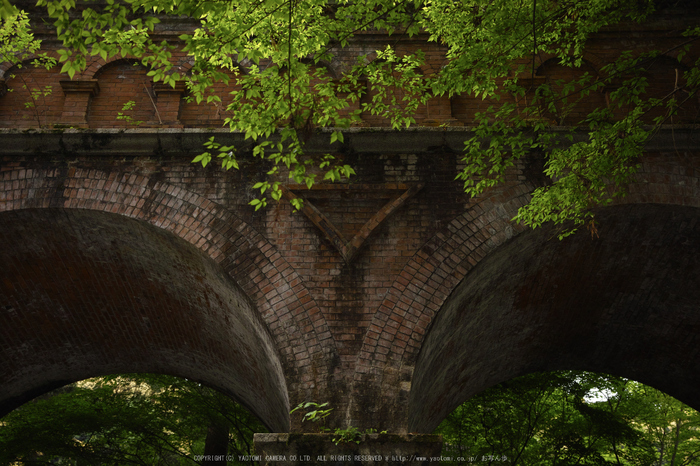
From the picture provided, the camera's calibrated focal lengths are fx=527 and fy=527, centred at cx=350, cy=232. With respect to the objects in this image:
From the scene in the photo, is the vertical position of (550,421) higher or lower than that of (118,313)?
lower

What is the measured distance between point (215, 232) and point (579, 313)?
17.7ft

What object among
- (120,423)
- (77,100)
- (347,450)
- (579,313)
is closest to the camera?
(347,450)

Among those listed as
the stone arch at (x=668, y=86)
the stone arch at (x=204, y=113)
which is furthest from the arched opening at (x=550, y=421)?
the stone arch at (x=204, y=113)

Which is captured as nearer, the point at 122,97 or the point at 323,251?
the point at 323,251

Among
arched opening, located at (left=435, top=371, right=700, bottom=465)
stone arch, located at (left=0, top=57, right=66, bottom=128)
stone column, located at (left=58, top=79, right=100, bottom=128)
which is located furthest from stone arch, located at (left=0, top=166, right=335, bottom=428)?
arched opening, located at (left=435, top=371, right=700, bottom=465)

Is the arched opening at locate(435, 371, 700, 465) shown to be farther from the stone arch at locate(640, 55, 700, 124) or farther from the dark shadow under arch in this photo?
the stone arch at locate(640, 55, 700, 124)

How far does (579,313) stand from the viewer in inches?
306

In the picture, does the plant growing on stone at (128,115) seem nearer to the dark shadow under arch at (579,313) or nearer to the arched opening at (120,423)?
the dark shadow under arch at (579,313)

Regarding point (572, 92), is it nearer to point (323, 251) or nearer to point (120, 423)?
point (323, 251)

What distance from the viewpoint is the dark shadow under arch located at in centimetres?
612

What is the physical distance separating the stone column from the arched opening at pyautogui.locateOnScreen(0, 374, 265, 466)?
582 centimetres

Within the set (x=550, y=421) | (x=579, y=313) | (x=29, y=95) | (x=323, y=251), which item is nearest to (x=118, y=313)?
(x=29, y=95)

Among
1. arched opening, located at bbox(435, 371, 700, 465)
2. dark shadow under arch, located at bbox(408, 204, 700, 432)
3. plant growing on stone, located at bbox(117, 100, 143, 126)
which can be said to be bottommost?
arched opening, located at bbox(435, 371, 700, 465)

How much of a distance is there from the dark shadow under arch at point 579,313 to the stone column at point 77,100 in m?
4.98
